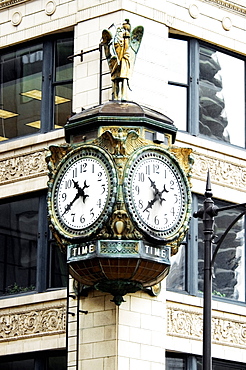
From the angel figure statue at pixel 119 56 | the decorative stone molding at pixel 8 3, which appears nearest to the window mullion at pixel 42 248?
the angel figure statue at pixel 119 56

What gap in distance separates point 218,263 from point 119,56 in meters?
5.14

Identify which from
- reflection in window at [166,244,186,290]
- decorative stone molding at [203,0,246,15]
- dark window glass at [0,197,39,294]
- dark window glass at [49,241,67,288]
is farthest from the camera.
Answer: decorative stone molding at [203,0,246,15]

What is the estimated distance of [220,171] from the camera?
2514cm

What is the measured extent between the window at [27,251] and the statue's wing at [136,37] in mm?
3811

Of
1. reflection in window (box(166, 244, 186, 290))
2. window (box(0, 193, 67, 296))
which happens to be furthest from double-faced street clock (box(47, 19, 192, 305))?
window (box(0, 193, 67, 296))

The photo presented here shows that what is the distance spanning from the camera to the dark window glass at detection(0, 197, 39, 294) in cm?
2459

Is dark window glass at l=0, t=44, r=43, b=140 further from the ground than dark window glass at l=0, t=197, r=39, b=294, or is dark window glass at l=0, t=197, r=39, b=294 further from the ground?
dark window glass at l=0, t=44, r=43, b=140

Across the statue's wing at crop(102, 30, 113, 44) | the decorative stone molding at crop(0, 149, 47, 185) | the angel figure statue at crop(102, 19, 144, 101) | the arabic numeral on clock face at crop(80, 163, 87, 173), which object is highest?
the statue's wing at crop(102, 30, 113, 44)

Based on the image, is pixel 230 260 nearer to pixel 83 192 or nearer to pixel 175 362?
pixel 175 362

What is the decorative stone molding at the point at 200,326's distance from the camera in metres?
23.4

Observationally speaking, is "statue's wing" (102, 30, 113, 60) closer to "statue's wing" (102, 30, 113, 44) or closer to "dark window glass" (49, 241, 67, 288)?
"statue's wing" (102, 30, 113, 44)

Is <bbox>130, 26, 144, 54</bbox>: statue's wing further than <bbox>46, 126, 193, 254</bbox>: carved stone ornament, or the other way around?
<bbox>130, 26, 144, 54</bbox>: statue's wing

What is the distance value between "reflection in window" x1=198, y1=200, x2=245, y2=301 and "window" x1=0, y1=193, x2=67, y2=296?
315 centimetres

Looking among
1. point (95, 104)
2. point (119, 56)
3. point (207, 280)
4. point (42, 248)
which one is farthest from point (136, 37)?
point (207, 280)
